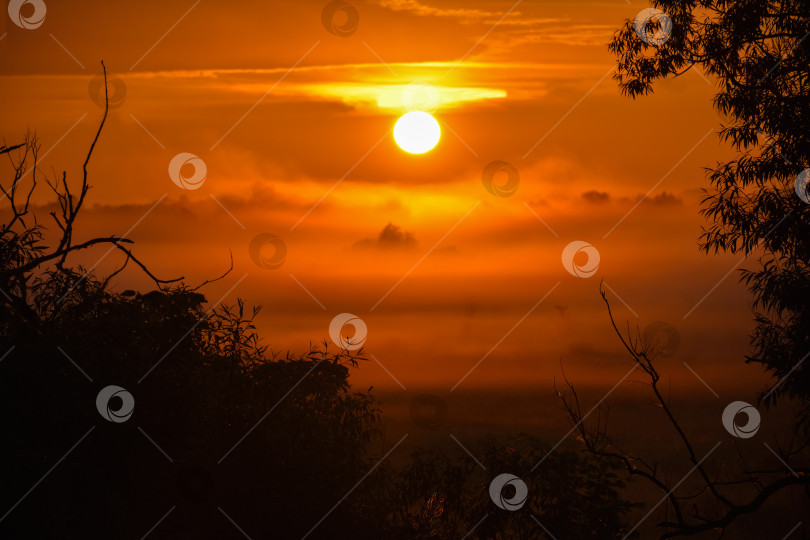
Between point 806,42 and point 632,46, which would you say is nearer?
point 806,42

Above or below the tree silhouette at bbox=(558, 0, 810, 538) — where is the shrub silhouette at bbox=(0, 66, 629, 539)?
below

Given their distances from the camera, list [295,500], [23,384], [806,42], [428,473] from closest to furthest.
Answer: [23,384], [806,42], [295,500], [428,473]

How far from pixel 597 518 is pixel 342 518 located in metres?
6.38

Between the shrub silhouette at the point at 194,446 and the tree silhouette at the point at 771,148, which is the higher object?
the tree silhouette at the point at 771,148

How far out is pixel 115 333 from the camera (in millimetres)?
15539

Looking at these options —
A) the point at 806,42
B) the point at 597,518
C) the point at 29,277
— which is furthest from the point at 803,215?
the point at 29,277

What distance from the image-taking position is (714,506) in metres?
68.8

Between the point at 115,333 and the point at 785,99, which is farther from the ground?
the point at 785,99

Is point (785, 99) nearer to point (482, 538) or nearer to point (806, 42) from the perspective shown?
point (806, 42)

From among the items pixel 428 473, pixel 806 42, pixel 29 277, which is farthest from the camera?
pixel 428 473

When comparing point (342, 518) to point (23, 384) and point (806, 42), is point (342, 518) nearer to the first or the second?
point (23, 384)

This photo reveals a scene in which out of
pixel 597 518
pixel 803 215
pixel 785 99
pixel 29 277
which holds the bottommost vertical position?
pixel 29 277

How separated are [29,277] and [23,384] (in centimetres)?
Answer: 230

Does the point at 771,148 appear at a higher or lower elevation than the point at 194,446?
higher
